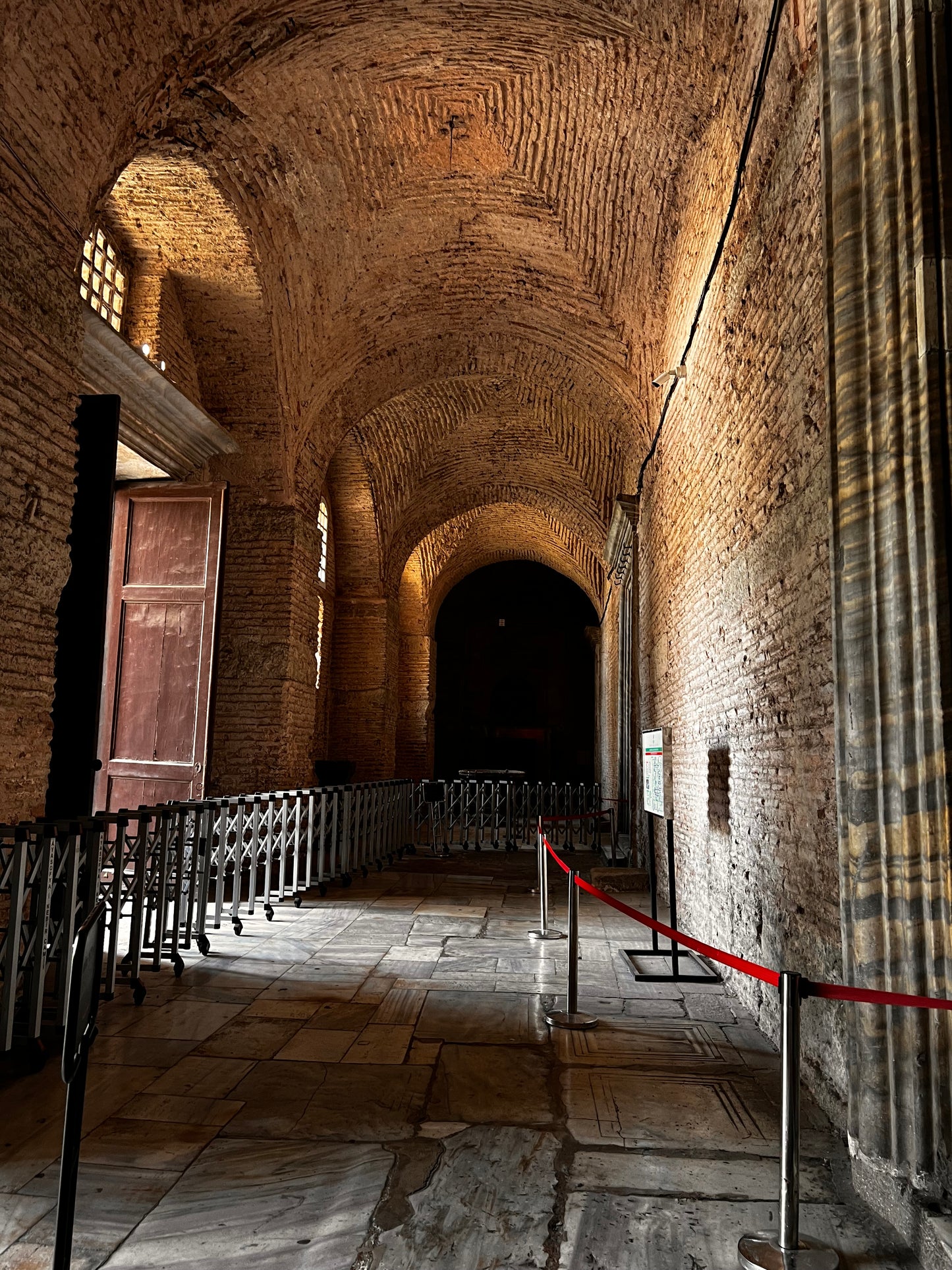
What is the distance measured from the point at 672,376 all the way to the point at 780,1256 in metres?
6.96

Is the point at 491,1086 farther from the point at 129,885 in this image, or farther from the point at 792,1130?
the point at 129,885

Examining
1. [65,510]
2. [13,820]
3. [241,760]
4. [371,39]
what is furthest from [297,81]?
[241,760]

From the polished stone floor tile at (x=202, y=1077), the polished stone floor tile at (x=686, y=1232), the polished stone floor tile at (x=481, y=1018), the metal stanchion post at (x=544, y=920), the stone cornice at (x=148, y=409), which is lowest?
the polished stone floor tile at (x=686, y=1232)

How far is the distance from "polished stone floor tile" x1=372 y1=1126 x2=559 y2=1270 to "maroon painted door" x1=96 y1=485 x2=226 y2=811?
5.95m

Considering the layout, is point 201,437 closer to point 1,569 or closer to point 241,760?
point 241,760

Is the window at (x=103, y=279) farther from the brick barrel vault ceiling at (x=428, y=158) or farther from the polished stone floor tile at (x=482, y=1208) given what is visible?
the polished stone floor tile at (x=482, y=1208)

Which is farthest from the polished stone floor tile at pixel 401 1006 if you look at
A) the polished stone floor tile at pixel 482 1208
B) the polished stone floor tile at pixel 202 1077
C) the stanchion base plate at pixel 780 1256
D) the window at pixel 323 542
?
the window at pixel 323 542

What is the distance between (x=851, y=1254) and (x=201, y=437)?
841 centimetres

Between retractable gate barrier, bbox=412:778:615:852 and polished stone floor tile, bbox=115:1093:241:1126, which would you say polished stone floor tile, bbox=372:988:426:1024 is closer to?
polished stone floor tile, bbox=115:1093:241:1126

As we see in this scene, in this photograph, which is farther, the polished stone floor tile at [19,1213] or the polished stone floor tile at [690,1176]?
the polished stone floor tile at [690,1176]

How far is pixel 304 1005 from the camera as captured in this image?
479 cm

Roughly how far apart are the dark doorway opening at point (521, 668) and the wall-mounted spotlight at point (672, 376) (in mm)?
16975

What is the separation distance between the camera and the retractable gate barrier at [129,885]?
12.5 feet

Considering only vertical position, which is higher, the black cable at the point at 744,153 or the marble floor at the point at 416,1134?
the black cable at the point at 744,153
